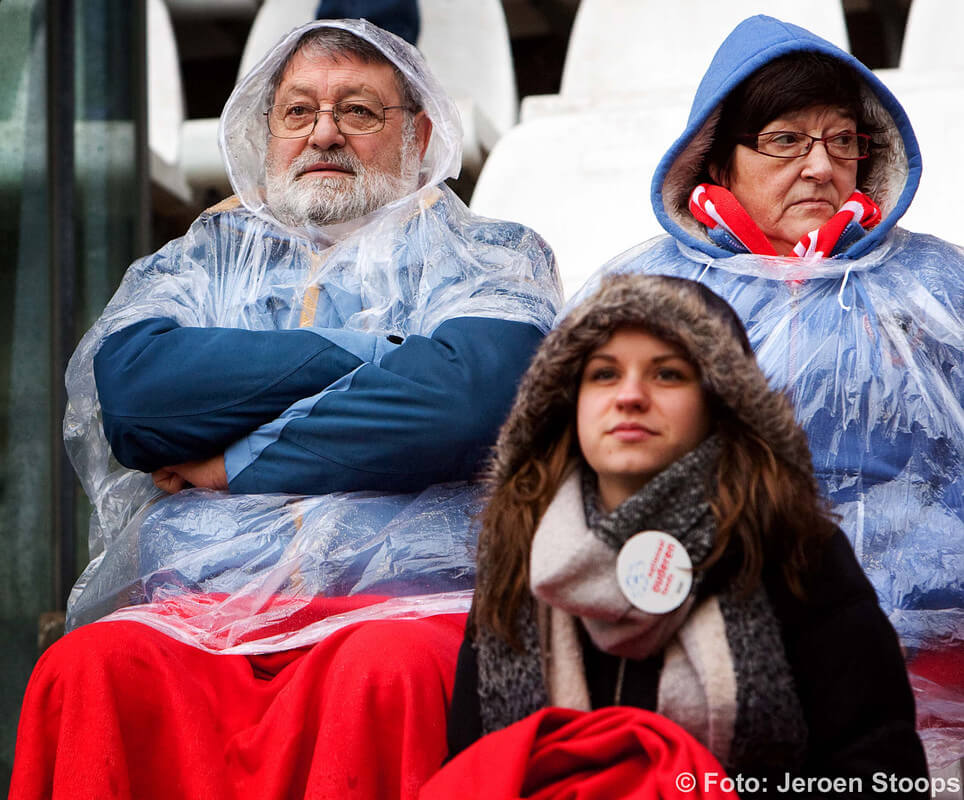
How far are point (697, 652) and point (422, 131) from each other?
1.35 m

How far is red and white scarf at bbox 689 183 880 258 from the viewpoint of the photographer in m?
2.03

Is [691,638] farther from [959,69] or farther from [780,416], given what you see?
[959,69]

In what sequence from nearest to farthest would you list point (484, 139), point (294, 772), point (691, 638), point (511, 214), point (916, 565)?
point (691, 638) → point (294, 772) → point (916, 565) → point (511, 214) → point (484, 139)

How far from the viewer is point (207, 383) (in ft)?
6.46

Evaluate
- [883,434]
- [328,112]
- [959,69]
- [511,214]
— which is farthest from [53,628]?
[959,69]

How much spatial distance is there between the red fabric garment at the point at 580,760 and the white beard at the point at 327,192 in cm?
115

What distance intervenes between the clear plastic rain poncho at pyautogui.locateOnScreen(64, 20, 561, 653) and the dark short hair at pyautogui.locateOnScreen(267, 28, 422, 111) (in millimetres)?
16

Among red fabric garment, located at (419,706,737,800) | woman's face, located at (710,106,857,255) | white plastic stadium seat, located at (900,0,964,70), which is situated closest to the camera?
red fabric garment, located at (419,706,737,800)

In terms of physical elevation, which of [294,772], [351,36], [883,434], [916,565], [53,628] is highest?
[351,36]

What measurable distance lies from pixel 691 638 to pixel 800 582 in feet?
0.40

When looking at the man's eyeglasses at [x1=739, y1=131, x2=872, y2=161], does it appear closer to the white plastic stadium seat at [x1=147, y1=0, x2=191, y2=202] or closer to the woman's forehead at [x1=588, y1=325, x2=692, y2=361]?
the woman's forehead at [x1=588, y1=325, x2=692, y2=361]

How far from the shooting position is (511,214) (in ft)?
11.9

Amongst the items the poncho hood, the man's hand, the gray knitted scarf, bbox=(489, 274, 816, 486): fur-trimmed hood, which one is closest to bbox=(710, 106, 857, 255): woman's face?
the poncho hood

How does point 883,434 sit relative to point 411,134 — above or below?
below
